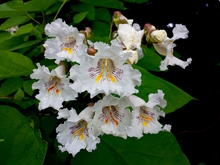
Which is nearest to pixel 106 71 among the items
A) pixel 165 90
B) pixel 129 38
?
pixel 129 38

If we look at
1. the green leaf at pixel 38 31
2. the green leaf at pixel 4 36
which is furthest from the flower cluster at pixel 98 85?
the green leaf at pixel 4 36

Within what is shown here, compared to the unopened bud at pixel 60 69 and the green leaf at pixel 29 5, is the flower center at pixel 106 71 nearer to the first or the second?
the unopened bud at pixel 60 69

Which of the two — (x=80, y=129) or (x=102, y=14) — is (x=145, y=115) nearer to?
(x=80, y=129)

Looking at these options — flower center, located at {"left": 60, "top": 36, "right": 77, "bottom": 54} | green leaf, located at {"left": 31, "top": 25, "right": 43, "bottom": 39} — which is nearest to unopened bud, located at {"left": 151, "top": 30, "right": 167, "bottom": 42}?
flower center, located at {"left": 60, "top": 36, "right": 77, "bottom": 54}

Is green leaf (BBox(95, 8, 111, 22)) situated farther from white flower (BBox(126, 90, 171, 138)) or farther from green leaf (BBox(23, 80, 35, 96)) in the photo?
white flower (BBox(126, 90, 171, 138))

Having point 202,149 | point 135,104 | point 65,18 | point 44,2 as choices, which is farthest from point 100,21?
point 202,149

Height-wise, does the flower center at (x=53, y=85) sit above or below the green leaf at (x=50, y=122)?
above
